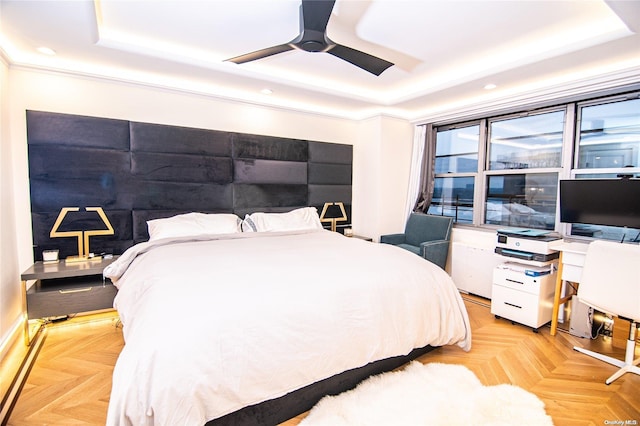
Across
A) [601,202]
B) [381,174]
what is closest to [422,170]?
[381,174]

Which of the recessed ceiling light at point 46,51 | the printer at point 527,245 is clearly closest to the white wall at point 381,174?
the printer at point 527,245

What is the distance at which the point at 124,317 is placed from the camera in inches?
80.5

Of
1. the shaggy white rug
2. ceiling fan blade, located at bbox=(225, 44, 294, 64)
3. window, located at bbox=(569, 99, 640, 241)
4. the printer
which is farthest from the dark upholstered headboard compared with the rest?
window, located at bbox=(569, 99, 640, 241)

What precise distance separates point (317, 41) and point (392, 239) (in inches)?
120

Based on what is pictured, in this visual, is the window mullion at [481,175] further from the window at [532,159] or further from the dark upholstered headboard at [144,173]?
the dark upholstered headboard at [144,173]

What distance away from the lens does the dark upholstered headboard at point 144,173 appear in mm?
2986

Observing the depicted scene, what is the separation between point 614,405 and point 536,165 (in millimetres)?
2633

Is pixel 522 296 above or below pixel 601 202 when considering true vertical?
below

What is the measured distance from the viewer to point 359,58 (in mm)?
2471

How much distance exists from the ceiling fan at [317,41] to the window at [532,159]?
93.8 inches

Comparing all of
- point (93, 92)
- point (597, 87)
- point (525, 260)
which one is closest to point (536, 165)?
point (597, 87)

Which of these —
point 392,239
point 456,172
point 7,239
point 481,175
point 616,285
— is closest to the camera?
point 616,285

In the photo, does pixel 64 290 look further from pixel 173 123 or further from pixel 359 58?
pixel 359 58

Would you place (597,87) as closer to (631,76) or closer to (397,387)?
(631,76)
